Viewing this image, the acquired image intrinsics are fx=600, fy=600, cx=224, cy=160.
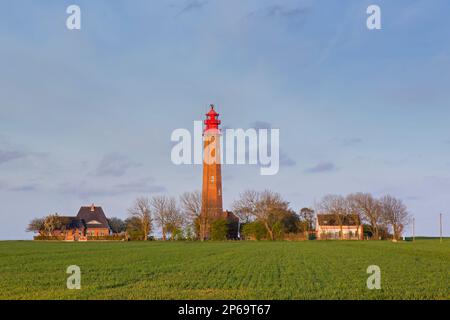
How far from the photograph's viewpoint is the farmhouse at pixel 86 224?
13462 centimetres

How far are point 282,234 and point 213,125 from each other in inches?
917

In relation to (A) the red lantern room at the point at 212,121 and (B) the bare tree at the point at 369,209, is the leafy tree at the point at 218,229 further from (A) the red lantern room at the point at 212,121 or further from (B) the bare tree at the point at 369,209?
(B) the bare tree at the point at 369,209

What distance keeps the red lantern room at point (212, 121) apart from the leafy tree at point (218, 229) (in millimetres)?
15994

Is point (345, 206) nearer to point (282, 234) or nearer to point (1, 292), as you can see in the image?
point (282, 234)

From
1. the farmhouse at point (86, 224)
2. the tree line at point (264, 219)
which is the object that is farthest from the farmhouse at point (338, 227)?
the farmhouse at point (86, 224)

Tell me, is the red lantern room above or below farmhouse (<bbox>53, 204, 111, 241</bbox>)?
above

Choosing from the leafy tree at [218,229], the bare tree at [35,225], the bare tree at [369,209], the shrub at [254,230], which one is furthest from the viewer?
the bare tree at [35,225]

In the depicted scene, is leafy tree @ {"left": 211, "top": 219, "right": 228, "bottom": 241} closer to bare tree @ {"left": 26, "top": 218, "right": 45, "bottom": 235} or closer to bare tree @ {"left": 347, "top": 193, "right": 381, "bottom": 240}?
bare tree @ {"left": 347, "top": 193, "right": 381, "bottom": 240}

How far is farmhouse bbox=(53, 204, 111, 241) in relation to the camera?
134625 mm

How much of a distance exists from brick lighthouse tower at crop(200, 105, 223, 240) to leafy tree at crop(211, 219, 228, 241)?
2152 millimetres

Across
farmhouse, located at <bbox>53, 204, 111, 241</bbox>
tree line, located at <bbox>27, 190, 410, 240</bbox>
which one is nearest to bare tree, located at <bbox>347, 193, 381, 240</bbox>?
tree line, located at <bbox>27, 190, 410, 240</bbox>

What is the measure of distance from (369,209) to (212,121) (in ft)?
126

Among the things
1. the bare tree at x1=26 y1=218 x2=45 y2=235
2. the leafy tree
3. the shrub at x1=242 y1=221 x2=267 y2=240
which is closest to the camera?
the leafy tree
